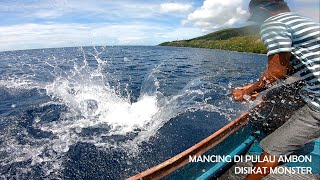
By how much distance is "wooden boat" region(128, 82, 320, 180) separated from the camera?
3648 mm

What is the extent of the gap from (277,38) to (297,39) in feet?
0.78

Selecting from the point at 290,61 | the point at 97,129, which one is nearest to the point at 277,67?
the point at 290,61

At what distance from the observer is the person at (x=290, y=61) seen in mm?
2887

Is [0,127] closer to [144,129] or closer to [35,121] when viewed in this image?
[35,121]

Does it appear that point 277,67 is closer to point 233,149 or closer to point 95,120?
point 233,149

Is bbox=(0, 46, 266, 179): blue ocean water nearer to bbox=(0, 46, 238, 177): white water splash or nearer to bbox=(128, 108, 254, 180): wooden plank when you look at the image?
bbox=(0, 46, 238, 177): white water splash

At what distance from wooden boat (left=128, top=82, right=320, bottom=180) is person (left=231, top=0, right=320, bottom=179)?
1.14 feet

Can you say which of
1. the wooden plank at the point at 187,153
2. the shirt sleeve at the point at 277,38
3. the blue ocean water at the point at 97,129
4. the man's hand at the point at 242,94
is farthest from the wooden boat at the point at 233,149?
the blue ocean water at the point at 97,129

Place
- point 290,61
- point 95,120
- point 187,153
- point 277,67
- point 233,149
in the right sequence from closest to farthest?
point 277,67, point 290,61, point 187,153, point 233,149, point 95,120

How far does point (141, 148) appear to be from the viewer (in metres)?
7.25

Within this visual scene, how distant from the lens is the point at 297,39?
2924 mm

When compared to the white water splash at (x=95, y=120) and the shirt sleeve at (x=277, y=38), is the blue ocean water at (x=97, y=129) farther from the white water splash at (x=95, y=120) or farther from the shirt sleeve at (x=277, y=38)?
the shirt sleeve at (x=277, y=38)

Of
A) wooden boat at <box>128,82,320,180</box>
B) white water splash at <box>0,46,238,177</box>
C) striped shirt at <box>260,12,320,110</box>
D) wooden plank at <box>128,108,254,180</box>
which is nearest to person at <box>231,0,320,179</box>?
striped shirt at <box>260,12,320,110</box>

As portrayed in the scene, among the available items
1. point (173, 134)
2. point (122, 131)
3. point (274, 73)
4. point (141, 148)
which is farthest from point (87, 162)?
point (274, 73)
